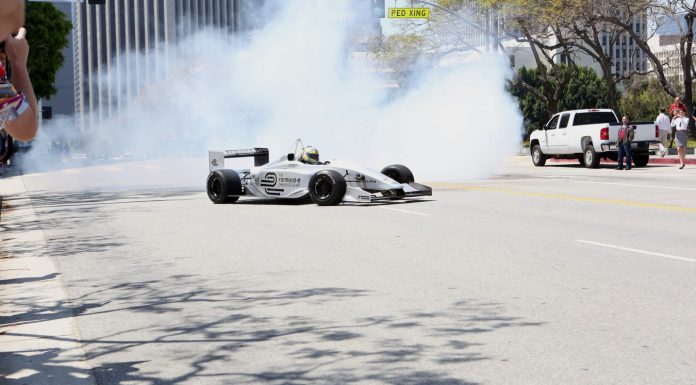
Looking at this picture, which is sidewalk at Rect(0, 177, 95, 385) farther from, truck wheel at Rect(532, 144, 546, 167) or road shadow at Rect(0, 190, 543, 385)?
truck wheel at Rect(532, 144, 546, 167)

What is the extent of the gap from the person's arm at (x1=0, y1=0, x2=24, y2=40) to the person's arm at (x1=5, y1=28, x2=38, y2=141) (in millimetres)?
1389

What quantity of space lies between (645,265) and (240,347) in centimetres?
485

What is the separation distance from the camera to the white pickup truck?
32406mm

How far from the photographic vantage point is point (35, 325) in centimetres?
770

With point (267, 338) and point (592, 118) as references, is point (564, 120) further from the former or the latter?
point (267, 338)

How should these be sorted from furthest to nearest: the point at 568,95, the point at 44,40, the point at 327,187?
the point at 568,95, the point at 44,40, the point at 327,187

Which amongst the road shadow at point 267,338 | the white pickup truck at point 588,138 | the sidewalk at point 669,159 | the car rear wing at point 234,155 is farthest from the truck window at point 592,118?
the road shadow at point 267,338

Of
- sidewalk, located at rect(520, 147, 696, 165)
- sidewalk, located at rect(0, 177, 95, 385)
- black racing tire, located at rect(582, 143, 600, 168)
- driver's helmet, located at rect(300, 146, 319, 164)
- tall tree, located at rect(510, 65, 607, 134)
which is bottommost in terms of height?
sidewalk, located at rect(0, 177, 95, 385)

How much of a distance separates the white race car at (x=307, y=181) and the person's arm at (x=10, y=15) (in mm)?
14183

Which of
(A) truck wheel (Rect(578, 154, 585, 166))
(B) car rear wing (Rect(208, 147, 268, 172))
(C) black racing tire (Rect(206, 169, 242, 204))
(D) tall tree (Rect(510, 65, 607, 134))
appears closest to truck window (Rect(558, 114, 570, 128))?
(A) truck wheel (Rect(578, 154, 585, 166))

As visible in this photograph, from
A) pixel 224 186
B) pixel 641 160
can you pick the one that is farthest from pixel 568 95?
pixel 224 186

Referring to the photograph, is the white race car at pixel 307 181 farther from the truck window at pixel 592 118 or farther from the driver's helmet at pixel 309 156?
the truck window at pixel 592 118

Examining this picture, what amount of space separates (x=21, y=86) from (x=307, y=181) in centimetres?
1355

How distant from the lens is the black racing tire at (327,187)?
56.9ft
